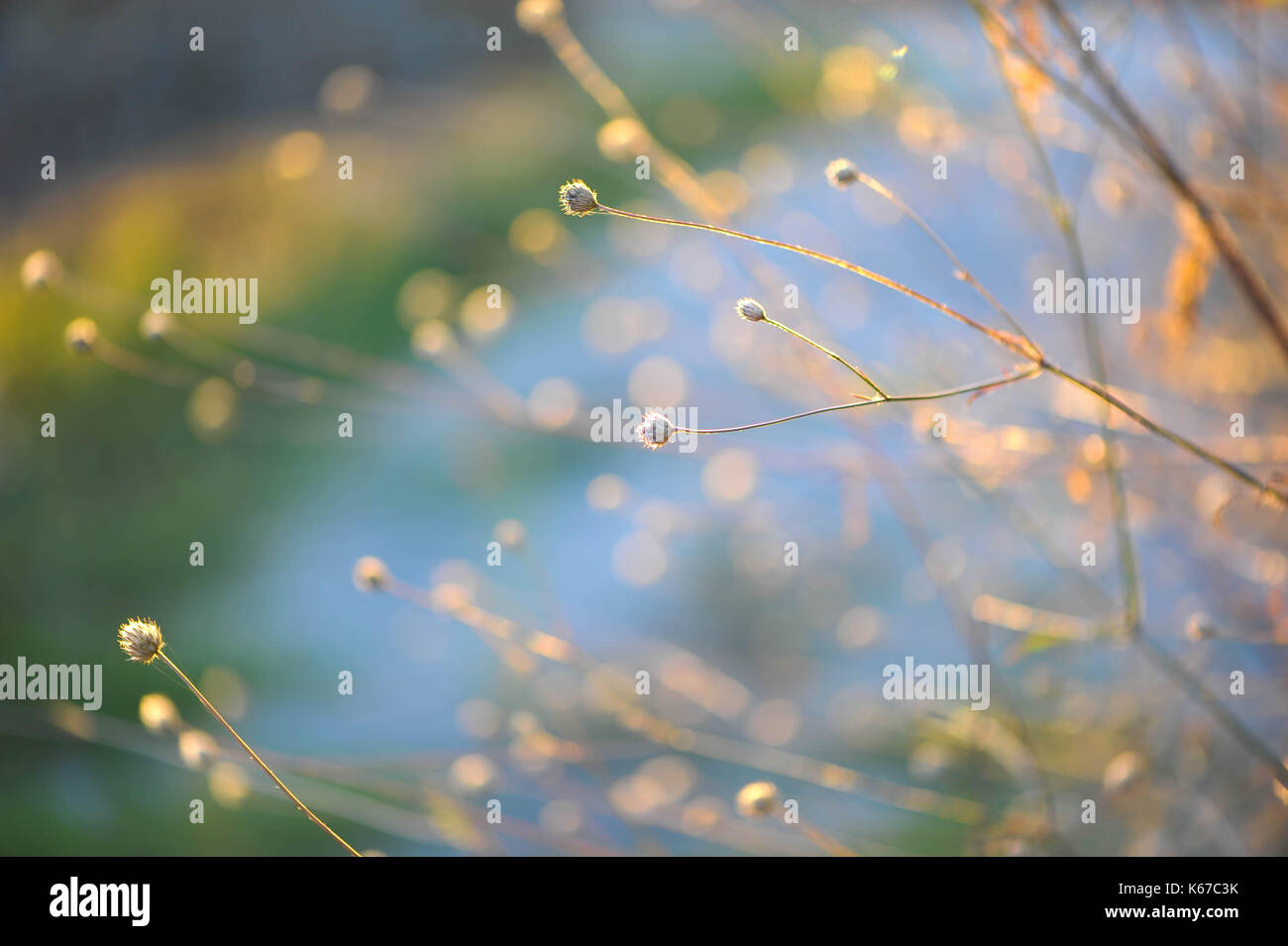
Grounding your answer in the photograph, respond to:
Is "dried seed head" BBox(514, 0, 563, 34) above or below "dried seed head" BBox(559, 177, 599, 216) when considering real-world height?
above

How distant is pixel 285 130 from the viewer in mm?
3760

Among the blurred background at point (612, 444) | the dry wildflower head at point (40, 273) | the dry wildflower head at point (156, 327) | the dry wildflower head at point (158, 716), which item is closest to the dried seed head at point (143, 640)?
the dry wildflower head at point (158, 716)

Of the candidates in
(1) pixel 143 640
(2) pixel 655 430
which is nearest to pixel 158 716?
(1) pixel 143 640

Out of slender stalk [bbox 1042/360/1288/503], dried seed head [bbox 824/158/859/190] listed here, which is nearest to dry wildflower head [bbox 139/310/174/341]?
dried seed head [bbox 824/158/859/190]

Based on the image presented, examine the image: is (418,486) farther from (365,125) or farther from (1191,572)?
(1191,572)

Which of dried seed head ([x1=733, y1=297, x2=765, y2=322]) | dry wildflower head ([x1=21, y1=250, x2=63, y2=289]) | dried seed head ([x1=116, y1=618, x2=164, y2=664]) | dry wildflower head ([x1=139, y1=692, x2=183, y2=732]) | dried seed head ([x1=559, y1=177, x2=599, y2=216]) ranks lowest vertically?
dry wildflower head ([x1=139, y1=692, x2=183, y2=732])

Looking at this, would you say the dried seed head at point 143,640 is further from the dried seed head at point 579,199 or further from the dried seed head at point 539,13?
the dried seed head at point 539,13

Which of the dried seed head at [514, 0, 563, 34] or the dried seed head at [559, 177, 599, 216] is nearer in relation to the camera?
the dried seed head at [559, 177, 599, 216]

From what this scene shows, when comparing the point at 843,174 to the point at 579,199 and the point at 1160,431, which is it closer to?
the point at 579,199

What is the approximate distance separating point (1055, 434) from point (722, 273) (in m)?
1.34

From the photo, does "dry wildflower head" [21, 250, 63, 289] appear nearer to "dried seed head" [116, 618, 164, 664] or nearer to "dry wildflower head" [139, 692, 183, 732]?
"dry wildflower head" [139, 692, 183, 732]

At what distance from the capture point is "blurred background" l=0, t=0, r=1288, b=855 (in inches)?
72.4

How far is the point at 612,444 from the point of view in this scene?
74.1 inches

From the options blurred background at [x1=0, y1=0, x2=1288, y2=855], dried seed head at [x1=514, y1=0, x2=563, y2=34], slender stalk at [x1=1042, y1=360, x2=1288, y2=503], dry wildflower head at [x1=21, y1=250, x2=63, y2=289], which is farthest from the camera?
blurred background at [x1=0, y1=0, x2=1288, y2=855]
